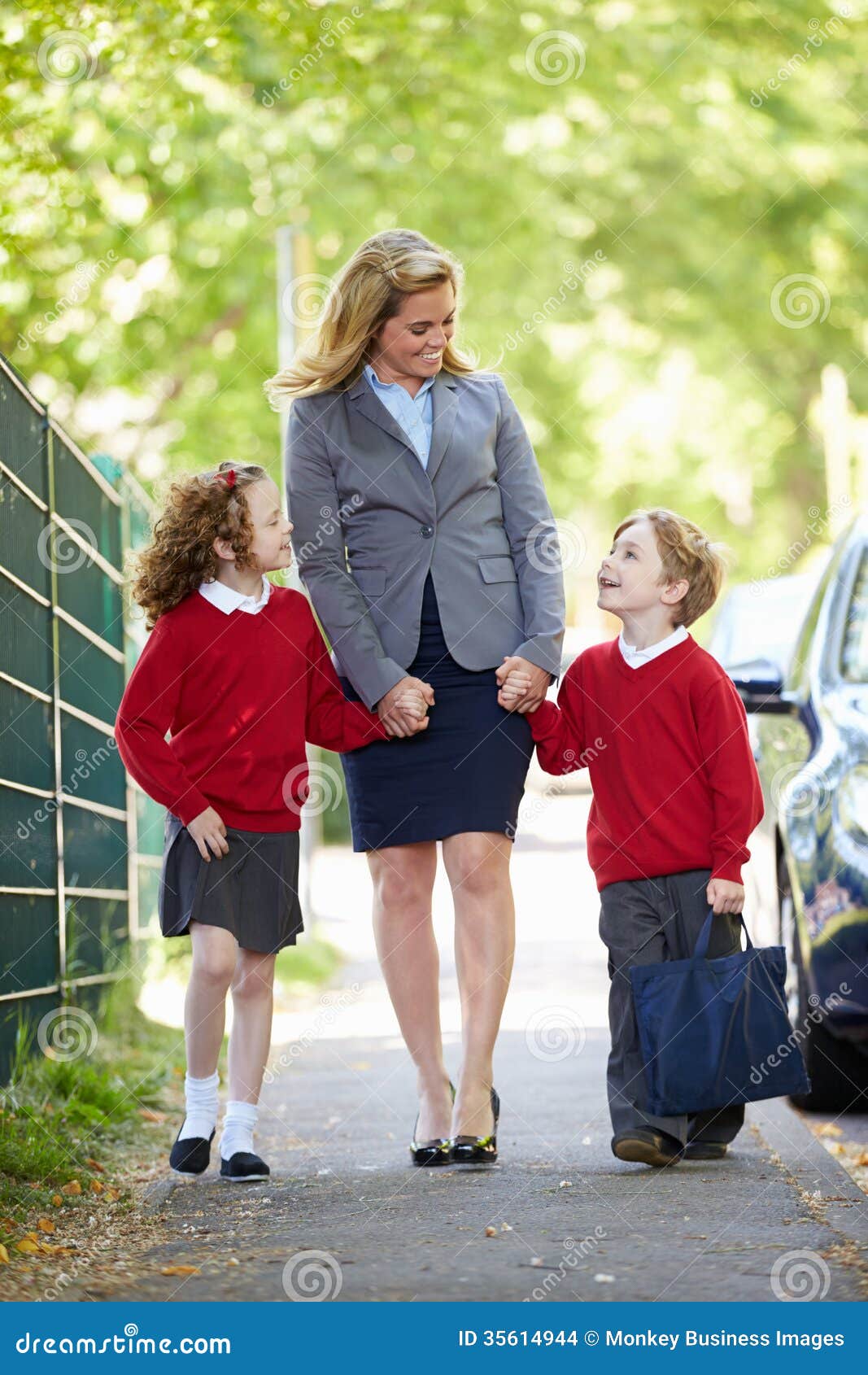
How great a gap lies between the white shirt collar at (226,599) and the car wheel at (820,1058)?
6.92ft

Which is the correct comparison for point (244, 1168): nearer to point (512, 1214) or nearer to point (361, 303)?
point (512, 1214)

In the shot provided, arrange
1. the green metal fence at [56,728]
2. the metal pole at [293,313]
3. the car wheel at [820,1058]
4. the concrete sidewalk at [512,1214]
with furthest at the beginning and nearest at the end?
the metal pole at [293,313]
the car wheel at [820,1058]
the green metal fence at [56,728]
the concrete sidewalk at [512,1214]

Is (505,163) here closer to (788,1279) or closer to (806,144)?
(806,144)

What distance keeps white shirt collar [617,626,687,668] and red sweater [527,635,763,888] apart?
0.05 feet

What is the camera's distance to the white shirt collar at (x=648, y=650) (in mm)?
4770

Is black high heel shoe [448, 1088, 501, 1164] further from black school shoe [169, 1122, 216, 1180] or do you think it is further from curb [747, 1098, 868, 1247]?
curb [747, 1098, 868, 1247]

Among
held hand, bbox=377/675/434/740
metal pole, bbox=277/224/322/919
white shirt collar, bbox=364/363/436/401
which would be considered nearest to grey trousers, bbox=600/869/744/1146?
held hand, bbox=377/675/434/740

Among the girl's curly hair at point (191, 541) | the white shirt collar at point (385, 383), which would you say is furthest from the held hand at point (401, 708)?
the white shirt collar at point (385, 383)

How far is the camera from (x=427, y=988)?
478 cm

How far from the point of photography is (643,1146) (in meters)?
4.45

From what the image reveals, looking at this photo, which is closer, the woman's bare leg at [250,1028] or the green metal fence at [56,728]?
the woman's bare leg at [250,1028]

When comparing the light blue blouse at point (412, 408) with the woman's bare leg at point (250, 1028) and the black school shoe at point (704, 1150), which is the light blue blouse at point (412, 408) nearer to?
the woman's bare leg at point (250, 1028)

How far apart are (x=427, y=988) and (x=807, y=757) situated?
5.49 feet
